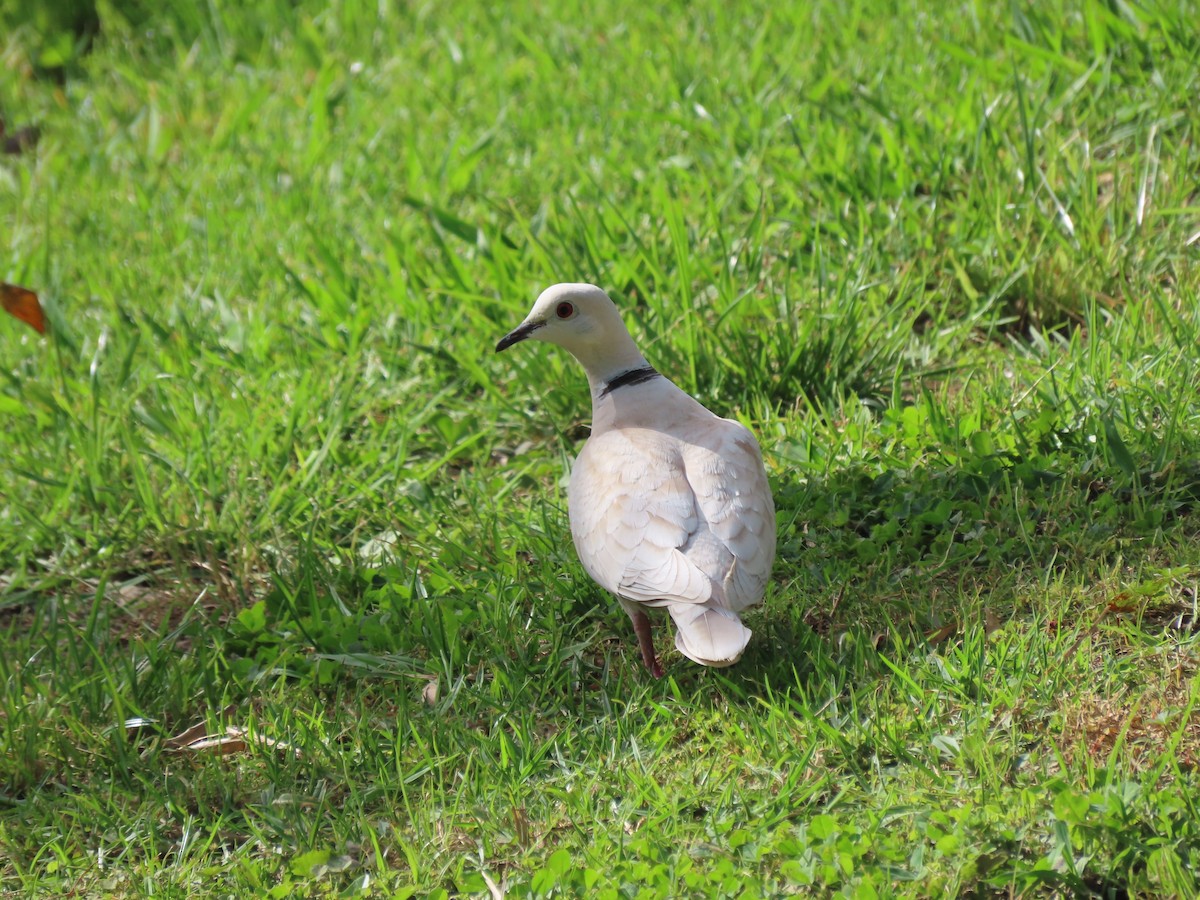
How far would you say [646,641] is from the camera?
3023mm

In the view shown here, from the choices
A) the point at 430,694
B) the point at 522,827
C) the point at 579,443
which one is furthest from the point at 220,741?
the point at 579,443

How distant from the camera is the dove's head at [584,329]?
339 centimetres

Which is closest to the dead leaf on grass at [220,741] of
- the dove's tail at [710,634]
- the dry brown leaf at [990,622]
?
the dove's tail at [710,634]

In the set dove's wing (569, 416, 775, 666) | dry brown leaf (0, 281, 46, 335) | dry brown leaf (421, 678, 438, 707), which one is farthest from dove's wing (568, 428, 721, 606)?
dry brown leaf (0, 281, 46, 335)

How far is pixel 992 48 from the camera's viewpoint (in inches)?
204

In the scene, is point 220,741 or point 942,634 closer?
point 942,634

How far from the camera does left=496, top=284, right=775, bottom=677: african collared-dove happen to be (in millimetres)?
2742

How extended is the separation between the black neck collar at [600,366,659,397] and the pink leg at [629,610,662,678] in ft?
2.35

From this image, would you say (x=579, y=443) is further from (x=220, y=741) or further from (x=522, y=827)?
(x=522, y=827)

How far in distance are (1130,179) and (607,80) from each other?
95.9 inches

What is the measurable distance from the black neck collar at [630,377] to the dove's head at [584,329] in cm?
2

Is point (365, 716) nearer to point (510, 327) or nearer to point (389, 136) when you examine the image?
point (510, 327)

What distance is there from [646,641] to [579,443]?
3.97 feet

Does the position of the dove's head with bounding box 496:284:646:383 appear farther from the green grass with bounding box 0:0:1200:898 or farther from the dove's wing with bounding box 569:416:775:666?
the green grass with bounding box 0:0:1200:898
